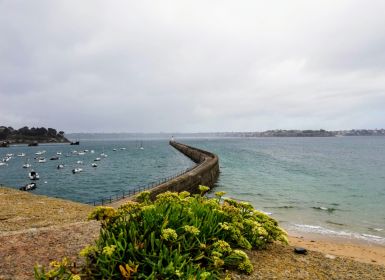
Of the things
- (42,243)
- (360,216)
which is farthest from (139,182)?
(42,243)

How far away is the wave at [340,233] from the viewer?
17.8 m

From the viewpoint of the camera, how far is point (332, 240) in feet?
56.9

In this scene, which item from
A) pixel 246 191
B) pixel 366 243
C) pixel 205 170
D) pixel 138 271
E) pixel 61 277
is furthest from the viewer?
pixel 205 170

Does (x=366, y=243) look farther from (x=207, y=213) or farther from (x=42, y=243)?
(x=42, y=243)

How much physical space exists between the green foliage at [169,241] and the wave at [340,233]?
12.0 metres

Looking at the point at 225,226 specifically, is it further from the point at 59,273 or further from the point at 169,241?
the point at 59,273

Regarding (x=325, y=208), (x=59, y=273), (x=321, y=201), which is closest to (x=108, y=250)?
(x=59, y=273)

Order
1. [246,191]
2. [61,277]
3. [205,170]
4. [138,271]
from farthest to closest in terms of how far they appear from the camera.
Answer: [205,170]
[246,191]
[138,271]
[61,277]

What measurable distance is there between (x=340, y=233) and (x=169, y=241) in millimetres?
15945

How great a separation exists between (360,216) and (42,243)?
2368cm

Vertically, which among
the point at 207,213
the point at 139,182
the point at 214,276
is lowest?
the point at 139,182

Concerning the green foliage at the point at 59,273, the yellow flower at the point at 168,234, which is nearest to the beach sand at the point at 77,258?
the green foliage at the point at 59,273

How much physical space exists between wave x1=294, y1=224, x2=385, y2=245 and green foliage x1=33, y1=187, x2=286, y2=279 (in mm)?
12000

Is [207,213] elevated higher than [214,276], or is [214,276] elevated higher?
[207,213]
